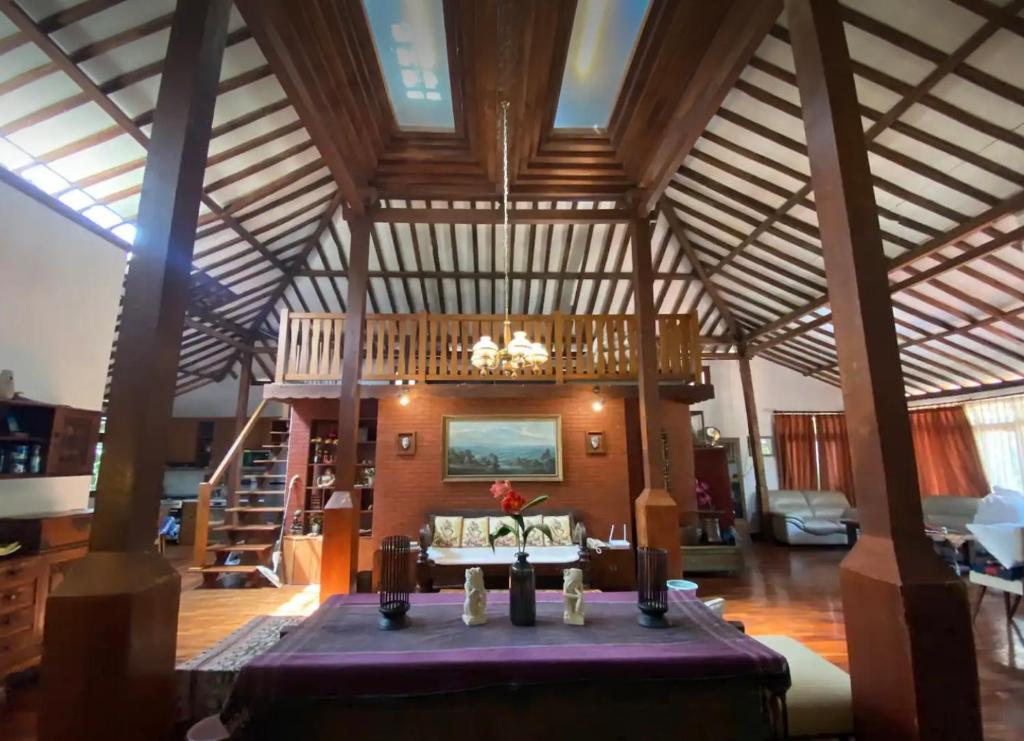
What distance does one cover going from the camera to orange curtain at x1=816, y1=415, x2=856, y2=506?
11062mm

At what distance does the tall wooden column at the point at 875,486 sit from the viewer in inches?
61.4

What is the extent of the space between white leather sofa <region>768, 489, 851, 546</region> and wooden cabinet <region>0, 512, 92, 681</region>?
11.0 meters

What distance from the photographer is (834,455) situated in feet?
37.0

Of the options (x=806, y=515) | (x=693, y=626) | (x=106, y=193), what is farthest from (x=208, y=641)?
(x=806, y=515)

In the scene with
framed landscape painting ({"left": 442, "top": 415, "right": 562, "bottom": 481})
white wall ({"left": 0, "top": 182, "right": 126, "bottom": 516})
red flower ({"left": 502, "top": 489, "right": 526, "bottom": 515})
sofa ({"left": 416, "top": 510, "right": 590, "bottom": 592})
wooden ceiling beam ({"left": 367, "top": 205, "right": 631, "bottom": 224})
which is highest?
wooden ceiling beam ({"left": 367, "top": 205, "right": 631, "bottom": 224})

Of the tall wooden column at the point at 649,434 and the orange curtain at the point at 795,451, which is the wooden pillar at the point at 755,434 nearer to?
the orange curtain at the point at 795,451

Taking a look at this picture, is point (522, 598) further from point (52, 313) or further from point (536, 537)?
point (52, 313)

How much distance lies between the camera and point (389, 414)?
695 centimetres

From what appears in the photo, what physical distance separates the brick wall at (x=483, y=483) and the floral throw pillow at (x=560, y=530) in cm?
26

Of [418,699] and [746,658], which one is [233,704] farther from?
[746,658]

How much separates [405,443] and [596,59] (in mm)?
5111

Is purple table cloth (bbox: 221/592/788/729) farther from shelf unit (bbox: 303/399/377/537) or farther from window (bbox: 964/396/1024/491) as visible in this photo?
window (bbox: 964/396/1024/491)

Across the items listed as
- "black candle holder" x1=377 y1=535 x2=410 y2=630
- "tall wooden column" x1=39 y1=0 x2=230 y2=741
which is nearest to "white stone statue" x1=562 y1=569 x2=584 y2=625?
"black candle holder" x1=377 y1=535 x2=410 y2=630

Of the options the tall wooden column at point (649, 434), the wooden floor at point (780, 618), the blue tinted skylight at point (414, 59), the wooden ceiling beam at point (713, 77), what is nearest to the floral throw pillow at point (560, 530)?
the tall wooden column at point (649, 434)
